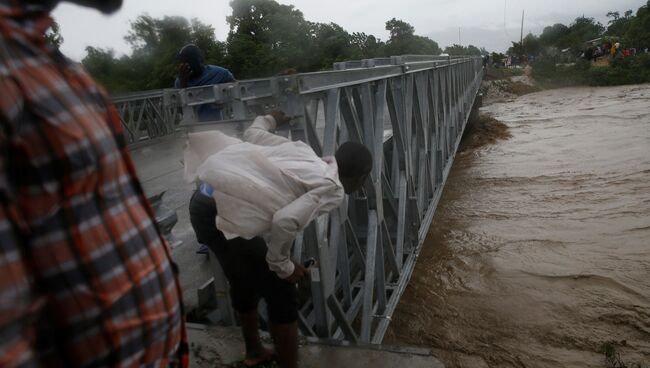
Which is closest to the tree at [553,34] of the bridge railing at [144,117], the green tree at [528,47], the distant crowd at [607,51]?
the green tree at [528,47]

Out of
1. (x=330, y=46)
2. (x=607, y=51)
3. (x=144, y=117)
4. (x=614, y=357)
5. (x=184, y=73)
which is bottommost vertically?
(x=614, y=357)

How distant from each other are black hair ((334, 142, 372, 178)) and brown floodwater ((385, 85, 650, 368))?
243 centimetres

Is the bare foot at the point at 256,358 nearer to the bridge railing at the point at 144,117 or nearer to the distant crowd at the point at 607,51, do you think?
the bridge railing at the point at 144,117

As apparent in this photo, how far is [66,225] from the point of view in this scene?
2.85ft

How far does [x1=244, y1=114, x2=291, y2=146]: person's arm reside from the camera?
238cm

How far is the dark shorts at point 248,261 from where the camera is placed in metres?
2.31

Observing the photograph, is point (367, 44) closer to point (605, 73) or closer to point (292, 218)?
point (605, 73)

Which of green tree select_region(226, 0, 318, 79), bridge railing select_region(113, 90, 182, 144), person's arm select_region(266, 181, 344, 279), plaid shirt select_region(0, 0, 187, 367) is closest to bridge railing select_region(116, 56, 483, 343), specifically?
person's arm select_region(266, 181, 344, 279)

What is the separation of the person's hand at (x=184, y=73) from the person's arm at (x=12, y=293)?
3422mm

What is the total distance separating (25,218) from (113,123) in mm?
287

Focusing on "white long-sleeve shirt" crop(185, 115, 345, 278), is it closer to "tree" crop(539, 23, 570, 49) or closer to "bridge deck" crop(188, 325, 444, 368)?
"bridge deck" crop(188, 325, 444, 368)

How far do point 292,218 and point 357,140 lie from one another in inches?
61.0

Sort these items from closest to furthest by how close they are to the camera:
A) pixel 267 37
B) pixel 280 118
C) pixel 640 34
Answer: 1. pixel 280 118
2. pixel 267 37
3. pixel 640 34

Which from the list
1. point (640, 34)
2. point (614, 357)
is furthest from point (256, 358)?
point (640, 34)
